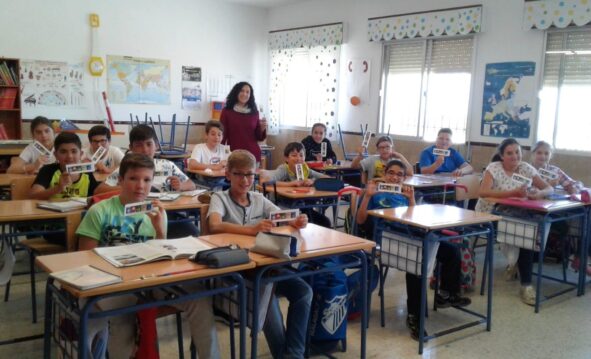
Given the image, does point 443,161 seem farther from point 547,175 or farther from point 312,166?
point 312,166

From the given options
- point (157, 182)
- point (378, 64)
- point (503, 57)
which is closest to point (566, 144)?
point (503, 57)

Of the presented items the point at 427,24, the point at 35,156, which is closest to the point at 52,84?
the point at 35,156

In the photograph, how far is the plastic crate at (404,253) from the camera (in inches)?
116

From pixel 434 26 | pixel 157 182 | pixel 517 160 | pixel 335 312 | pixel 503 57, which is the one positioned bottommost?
pixel 335 312

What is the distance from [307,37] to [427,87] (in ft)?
8.10

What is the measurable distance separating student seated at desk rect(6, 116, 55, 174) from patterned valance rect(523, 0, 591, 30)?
5.02m

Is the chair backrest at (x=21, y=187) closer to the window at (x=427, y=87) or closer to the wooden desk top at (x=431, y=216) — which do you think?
the wooden desk top at (x=431, y=216)

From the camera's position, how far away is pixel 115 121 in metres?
8.03

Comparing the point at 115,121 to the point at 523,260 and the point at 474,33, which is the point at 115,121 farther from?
the point at 523,260

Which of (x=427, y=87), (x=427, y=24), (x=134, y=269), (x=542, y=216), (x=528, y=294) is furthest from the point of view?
(x=427, y=87)

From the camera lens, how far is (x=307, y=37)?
848 centimetres

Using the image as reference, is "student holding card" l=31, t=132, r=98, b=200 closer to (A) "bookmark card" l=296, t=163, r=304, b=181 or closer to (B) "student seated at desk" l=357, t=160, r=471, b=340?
(A) "bookmark card" l=296, t=163, r=304, b=181

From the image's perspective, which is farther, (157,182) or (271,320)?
(157,182)

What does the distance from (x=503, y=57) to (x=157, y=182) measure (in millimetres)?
4331
